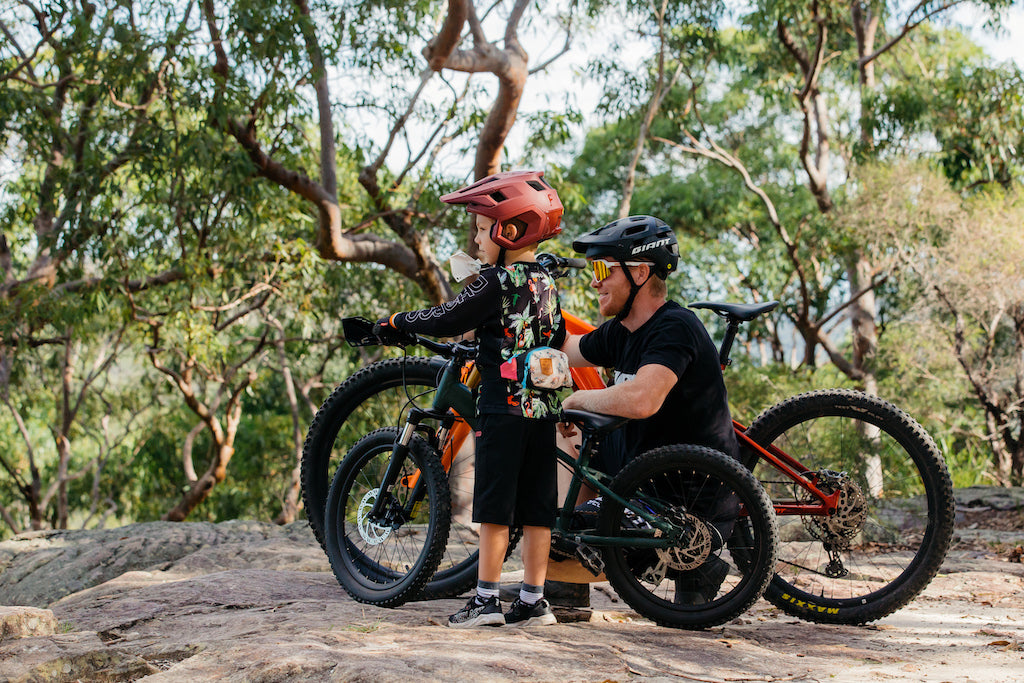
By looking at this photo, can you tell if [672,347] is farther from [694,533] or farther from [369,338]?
[369,338]

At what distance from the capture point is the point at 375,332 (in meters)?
3.81

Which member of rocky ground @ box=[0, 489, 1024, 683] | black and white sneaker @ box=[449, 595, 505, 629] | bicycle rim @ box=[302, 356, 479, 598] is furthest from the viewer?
bicycle rim @ box=[302, 356, 479, 598]

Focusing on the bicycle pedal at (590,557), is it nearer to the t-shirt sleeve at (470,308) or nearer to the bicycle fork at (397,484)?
the bicycle fork at (397,484)

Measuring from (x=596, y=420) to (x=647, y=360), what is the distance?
0.30 m

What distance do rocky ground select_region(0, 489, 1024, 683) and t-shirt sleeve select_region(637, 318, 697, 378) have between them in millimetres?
1009

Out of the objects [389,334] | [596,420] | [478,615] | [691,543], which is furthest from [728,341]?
[478,615]

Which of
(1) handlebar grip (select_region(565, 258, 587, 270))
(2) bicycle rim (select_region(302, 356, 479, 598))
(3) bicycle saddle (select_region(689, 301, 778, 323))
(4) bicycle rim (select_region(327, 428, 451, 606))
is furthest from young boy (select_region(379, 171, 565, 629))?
(3) bicycle saddle (select_region(689, 301, 778, 323))

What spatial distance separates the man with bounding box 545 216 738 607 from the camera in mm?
3617

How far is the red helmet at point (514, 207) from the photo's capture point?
3.58 m

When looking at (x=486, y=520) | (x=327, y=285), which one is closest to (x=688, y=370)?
(x=486, y=520)

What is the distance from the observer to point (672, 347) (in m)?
3.63

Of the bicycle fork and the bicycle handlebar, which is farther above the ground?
the bicycle handlebar

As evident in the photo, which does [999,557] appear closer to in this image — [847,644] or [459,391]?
[847,644]

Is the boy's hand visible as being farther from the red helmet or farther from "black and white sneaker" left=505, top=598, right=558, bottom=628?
"black and white sneaker" left=505, top=598, right=558, bottom=628
